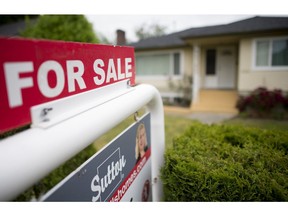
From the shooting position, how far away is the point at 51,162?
0.78 metres

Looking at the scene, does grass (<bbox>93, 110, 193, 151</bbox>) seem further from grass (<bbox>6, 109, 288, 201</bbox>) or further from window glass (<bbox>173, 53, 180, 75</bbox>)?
window glass (<bbox>173, 53, 180, 75</bbox>)

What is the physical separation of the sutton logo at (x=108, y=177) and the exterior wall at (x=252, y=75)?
11018 mm

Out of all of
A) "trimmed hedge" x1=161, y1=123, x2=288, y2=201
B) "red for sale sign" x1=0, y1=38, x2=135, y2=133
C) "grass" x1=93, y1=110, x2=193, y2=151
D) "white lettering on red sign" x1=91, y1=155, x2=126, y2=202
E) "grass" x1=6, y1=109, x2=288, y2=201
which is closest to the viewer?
"red for sale sign" x1=0, y1=38, x2=135, y2=133

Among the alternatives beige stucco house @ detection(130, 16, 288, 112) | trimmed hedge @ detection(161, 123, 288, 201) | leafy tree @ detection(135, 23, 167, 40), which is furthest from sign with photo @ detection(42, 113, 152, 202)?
leafy tree @ detection(135, 23, 167, 40)

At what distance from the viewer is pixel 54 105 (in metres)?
0.86

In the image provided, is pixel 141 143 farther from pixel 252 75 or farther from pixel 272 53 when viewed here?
pixel 272 53

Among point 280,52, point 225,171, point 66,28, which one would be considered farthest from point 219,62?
point 225,171

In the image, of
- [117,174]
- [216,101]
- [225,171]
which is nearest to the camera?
[117,174]

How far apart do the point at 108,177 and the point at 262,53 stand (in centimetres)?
1145

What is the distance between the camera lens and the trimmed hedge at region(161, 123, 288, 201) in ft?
5.42

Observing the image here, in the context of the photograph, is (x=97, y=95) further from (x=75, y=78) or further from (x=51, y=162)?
(x=51, y=162)

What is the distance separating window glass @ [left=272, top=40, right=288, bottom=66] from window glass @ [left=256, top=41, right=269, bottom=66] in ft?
0.94

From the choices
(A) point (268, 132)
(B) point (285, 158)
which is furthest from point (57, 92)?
(A) point (268, 132)

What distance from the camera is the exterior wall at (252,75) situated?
1052 centimetres
